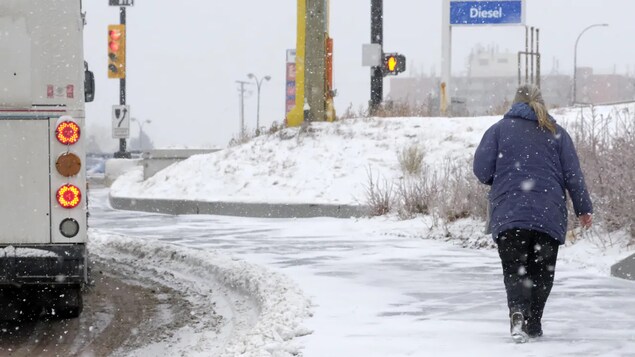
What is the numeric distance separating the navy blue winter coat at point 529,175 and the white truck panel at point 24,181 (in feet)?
10.0

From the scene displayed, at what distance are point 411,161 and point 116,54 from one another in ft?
49.5

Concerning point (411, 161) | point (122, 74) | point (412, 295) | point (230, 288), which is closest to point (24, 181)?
point (412, 295)

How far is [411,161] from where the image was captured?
19406 mm

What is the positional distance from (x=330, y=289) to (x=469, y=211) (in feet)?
16.4

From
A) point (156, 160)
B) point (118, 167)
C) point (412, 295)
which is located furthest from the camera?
point (118, 167)

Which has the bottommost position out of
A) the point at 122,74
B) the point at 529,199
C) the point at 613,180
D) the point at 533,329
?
the point at 533,329

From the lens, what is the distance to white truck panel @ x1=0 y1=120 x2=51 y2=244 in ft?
26.0

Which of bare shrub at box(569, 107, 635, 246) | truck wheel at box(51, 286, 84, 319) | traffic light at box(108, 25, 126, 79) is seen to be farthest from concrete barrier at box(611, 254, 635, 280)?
traffic light at box(108, 25, 126, 79)

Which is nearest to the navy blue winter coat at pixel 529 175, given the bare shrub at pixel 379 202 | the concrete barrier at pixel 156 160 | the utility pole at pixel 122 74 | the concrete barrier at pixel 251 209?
the bare shrub at pixel 379 202

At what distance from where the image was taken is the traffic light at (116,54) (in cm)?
3181

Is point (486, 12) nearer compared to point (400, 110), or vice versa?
point (400, 110)

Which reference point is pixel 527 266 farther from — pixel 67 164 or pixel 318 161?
pixel 318 161

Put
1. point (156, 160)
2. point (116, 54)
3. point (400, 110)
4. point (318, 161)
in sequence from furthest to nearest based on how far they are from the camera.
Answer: point (116, 54) < point (156, 160) < point (400, 110) < point (318, 161)

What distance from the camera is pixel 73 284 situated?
27.3 ft
